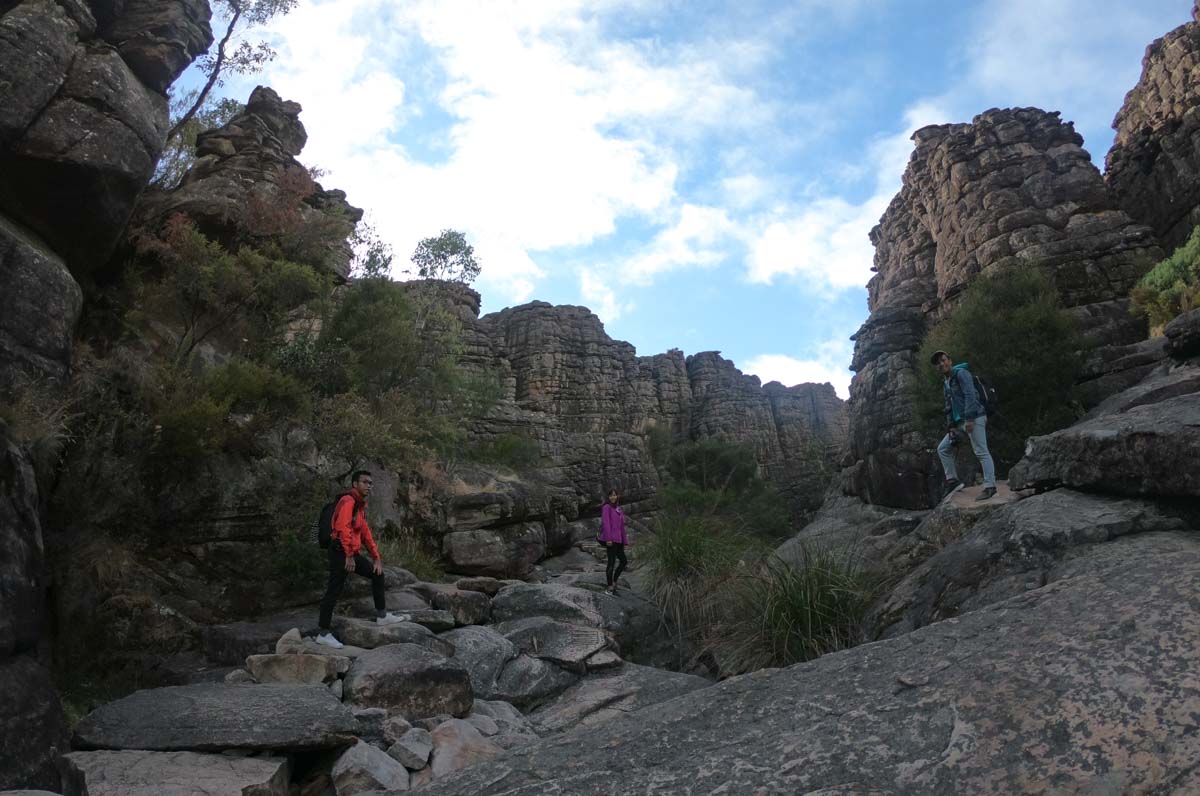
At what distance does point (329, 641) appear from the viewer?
24.3 feet

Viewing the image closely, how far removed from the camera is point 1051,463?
5832 mm

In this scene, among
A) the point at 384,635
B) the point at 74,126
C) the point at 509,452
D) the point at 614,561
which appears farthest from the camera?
the point at 509,452

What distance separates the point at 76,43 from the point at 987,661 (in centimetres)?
1664

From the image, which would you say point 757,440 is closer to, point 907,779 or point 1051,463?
point 1051,463

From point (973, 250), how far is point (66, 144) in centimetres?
2331

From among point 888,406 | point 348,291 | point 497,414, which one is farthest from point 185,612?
point 497,414

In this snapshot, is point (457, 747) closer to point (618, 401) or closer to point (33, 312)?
point (33, 312)

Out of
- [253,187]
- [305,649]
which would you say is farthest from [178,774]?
[253,187]

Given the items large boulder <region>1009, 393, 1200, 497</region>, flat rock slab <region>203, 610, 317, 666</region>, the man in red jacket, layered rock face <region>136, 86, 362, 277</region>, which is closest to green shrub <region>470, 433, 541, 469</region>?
layered rock face <region>136, 86, 362, 277</region>

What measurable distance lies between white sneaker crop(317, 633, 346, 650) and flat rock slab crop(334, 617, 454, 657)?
1.07 ft

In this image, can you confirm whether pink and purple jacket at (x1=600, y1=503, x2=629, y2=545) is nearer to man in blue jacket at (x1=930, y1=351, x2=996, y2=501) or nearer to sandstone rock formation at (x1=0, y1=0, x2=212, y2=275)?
man in blue jacket at (x1=930, y1=351, x2=996, y2=501)

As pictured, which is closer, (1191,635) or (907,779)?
(907,779)

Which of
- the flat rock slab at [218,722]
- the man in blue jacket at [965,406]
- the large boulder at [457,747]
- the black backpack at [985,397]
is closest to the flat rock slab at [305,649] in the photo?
the flat rock slab at [218,722]

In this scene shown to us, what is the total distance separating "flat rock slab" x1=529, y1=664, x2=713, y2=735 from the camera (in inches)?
277
